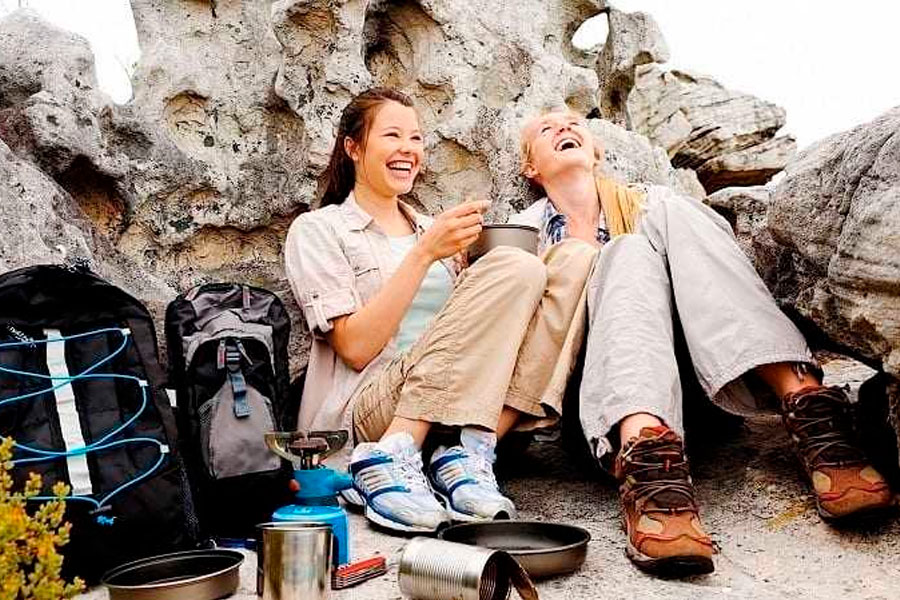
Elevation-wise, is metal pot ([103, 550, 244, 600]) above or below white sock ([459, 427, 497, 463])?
below

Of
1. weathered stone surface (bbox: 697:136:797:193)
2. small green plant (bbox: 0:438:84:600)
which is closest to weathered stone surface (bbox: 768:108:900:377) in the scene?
small green plant (bbox: 0:438:84:600)

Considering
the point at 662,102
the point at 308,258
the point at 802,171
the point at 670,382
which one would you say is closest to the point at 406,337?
the point at 308,258

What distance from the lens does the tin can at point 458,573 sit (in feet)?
8.78

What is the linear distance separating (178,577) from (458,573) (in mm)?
974

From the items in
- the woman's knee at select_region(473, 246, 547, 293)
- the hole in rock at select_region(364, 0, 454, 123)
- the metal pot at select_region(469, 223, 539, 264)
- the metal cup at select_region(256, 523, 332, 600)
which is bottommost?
the metal cup at select_region(256, 523, 332, 600)

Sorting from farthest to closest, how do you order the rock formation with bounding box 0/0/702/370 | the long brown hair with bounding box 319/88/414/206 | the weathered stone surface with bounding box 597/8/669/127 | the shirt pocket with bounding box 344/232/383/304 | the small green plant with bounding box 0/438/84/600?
the weathered stone surface with bounding box 597/8/669/127, the rock formation with bounding box 0/0/702/370, the long brown hair with bounding box 319/88/414/206, the shirt pocket with bounding box 344/232/383/304, the small green plant with bounding box 0/438/84/600

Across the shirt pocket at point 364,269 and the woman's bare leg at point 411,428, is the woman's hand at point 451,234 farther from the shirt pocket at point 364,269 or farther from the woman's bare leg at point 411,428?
the woman's bare leg at point 411,428

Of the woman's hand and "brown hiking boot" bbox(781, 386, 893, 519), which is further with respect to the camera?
the woman's hand

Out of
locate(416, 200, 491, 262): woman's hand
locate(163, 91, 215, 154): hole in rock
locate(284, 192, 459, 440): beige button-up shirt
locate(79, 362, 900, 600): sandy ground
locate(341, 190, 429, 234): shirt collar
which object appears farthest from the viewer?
locate(163, 91, 215, 154): hole in rock

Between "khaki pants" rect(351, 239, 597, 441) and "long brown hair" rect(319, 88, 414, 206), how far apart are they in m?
1.13

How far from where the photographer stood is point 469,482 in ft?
12.3

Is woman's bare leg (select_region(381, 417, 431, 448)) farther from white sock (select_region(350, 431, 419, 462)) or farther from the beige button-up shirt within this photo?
the beige button-up shirt

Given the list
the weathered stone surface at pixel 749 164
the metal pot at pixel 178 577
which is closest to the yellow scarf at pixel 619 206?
the metal pot at pixel 178 577

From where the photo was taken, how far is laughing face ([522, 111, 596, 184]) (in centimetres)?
493
